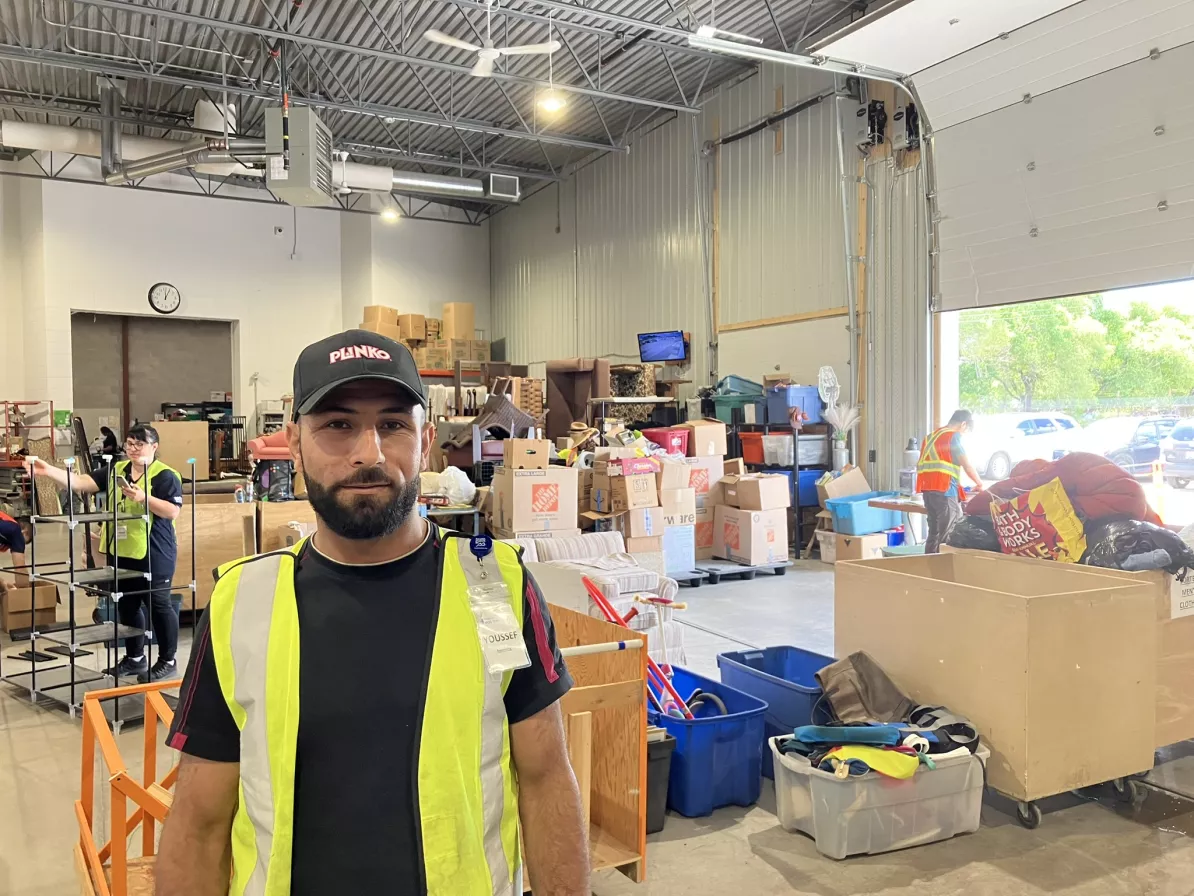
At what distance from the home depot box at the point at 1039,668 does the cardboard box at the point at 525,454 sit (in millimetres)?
4190

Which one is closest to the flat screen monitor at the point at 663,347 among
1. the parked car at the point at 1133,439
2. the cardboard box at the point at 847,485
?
the cardboard box at the point at 847,485

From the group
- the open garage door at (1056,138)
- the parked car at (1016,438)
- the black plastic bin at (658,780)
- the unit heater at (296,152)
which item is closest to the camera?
the black plastic bin at (658,780)

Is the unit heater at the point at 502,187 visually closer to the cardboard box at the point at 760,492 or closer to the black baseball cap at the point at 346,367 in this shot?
the cardboard box at the point at 760,492

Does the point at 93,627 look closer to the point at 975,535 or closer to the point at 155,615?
the point at 155,615

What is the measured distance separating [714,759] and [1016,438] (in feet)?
20.6

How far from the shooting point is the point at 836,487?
9.12 meters

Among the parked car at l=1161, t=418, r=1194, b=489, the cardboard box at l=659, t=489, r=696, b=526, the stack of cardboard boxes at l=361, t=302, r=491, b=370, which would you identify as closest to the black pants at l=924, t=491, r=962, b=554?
the parked car at l=1161, t=418, r=1194, b=489

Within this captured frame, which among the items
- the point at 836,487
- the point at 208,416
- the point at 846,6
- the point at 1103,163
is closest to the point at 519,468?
the point at 836,487

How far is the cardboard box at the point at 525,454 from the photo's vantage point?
7410mm

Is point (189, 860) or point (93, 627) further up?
point (189, 860)

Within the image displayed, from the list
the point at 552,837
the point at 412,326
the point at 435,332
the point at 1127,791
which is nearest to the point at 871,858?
the point at 1127,791

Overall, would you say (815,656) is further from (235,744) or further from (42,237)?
(42,237)

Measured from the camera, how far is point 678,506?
829 centimetres

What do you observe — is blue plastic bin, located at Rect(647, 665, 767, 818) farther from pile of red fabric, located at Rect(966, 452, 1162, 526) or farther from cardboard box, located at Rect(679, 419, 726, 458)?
cardboard box, located at Rect(679, 419, 726, 458)
